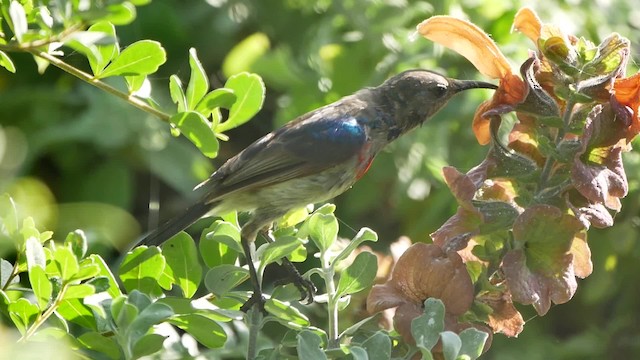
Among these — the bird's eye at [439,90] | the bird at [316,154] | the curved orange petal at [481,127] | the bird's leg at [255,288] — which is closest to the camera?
the bird's leg at [255,288]

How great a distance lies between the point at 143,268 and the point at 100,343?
16cm

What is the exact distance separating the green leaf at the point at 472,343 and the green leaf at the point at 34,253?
0.60 m

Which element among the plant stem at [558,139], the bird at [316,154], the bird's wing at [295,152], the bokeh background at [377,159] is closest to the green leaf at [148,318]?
the plant stem at [558,139]

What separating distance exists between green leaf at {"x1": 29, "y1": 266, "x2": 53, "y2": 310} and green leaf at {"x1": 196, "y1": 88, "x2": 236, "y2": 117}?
41 cm

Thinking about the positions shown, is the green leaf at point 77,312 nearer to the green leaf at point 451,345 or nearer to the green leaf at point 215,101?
the green leaf at point 215,101

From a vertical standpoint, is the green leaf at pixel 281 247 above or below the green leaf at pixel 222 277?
above

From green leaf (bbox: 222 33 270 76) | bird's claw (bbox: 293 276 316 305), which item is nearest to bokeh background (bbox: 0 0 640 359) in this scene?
green leaf (bbox: 222 33 270 76)

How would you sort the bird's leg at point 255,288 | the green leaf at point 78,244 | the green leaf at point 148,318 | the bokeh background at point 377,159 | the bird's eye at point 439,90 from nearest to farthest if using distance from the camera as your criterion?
the green leaf at point 148,318 → the green leaf at point 78,244 → the bird's leg at point 255,288 → the bird's eye at point 439,90 → the bokeh background at point 377,159

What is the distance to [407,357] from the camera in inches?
65.1

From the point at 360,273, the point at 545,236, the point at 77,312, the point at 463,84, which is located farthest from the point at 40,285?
the point at 463,84

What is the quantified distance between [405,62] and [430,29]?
170cm

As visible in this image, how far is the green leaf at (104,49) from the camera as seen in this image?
1.67 m

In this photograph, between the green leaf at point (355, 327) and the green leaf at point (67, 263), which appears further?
the green leaf at point (355, 327)

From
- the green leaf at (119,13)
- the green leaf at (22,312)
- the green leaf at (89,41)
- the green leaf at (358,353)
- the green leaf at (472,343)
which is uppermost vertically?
the green leaf at (119,13)
